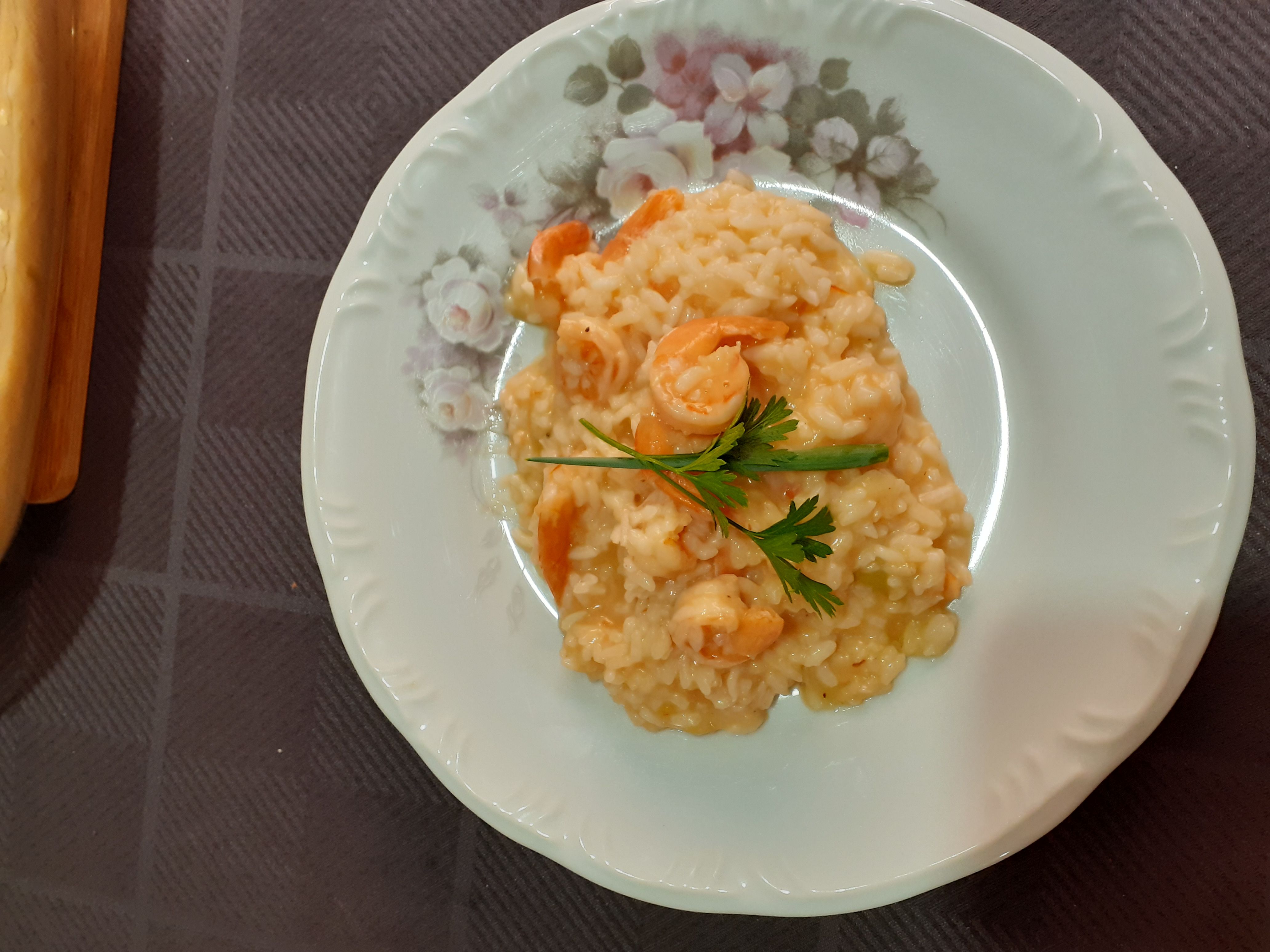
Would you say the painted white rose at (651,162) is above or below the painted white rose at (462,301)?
above

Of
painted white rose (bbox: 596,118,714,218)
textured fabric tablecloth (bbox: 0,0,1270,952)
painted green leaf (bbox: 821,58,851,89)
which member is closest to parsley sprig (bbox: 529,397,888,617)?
painted white rose (bbox: 596,118,714,218)

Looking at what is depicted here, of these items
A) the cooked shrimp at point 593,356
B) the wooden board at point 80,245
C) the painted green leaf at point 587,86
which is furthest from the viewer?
the wooden board at point 80,245

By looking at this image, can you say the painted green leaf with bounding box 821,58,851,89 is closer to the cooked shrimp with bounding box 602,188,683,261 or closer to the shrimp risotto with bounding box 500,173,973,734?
the shrimp risotto with bounding box 500,173,973,734

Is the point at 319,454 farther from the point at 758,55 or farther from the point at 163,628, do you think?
the point at 758,55

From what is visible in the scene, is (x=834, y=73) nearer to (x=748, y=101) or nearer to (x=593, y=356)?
(x=748, y=101)

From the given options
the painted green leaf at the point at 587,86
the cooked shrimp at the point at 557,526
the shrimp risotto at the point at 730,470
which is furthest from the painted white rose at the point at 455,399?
the painted green leaf at the point at 587,86

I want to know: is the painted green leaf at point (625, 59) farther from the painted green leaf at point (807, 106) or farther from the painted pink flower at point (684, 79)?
the painted green leaf at point (807, 106)
